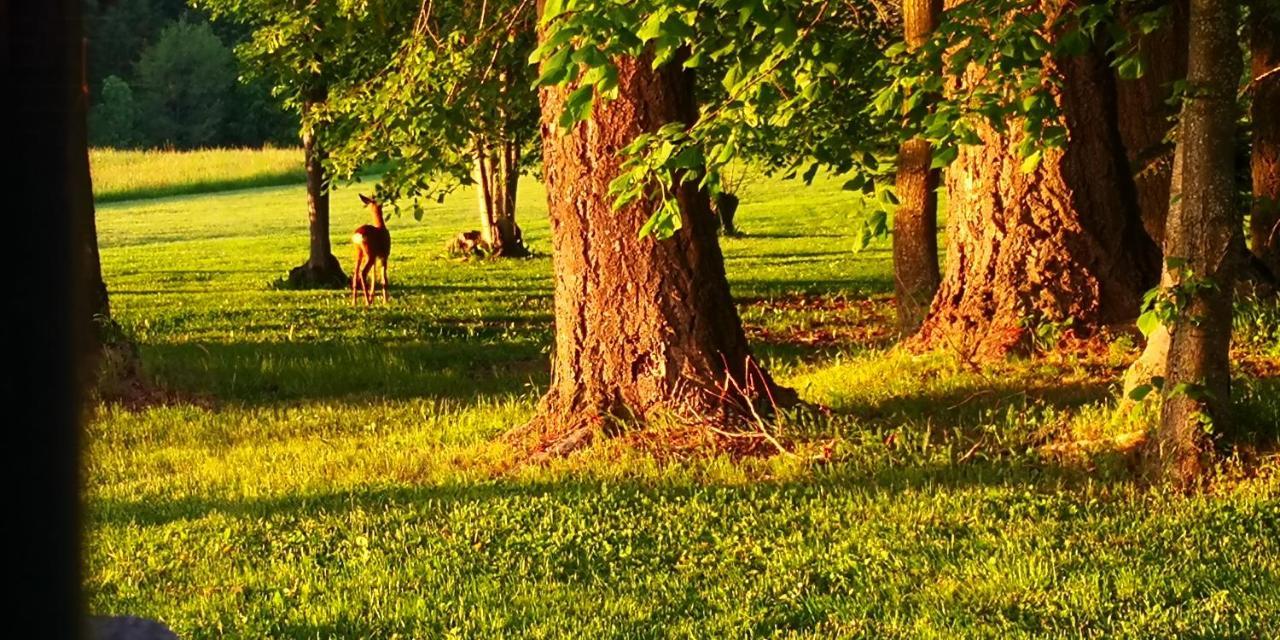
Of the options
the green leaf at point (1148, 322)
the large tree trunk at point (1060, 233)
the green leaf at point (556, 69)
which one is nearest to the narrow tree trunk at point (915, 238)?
the large tree trunk at point (1060, 233)

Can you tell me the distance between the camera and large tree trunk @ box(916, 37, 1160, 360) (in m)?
11.1

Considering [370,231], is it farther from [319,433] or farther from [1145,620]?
[1145,620]

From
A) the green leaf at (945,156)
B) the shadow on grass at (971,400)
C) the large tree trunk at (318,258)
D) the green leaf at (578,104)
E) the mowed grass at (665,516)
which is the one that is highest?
the green leaf at (578,104)

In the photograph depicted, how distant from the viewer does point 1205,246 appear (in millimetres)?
7207

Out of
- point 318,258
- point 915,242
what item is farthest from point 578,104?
point 318,258

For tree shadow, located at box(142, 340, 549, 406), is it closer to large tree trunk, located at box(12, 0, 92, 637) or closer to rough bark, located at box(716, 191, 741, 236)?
large tree trunk, located at box(12, 0, 92, 637)

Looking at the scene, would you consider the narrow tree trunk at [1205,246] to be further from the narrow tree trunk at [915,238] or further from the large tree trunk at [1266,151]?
the large tree trunk at [1266,151]

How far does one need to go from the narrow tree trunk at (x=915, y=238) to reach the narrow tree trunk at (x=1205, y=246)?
6.72 meters

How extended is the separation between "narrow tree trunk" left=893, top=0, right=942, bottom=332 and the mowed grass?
1.17m

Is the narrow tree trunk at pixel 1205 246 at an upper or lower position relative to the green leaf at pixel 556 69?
lower

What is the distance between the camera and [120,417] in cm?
1102

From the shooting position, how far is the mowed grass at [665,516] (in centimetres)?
550

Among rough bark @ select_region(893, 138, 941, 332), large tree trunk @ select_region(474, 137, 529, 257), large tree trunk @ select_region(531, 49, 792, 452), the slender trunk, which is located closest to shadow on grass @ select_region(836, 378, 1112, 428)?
large tree trunk @ select_region(531, 49, 792, 452)

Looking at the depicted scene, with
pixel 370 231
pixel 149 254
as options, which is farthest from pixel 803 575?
pixel 149 254
